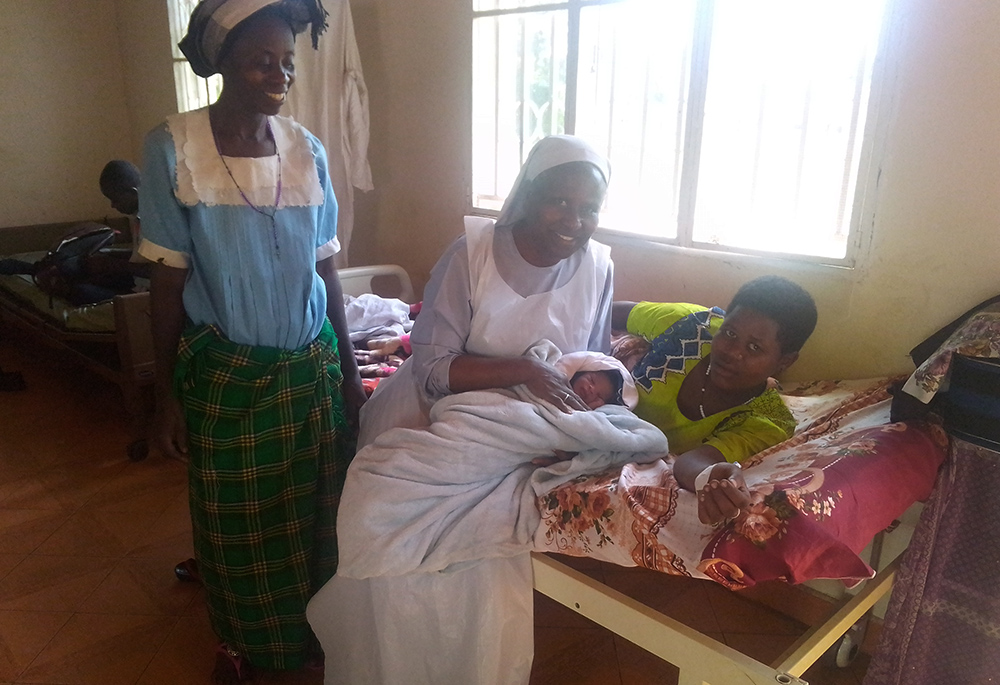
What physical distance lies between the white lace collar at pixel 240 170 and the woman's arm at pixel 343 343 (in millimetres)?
208

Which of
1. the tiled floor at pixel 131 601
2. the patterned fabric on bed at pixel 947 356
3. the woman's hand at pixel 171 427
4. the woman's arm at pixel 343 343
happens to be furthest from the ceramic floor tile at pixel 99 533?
the patterned fabric on bed at pixel 947 356

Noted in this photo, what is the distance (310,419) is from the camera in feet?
5.08

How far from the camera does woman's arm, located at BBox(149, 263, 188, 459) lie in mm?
1369

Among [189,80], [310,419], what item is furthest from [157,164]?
[189,80]

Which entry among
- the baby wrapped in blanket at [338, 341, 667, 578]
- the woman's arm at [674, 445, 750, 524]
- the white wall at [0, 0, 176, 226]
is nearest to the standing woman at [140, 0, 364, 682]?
the baby wrapped in blanket at [338, 341, 667, 578]

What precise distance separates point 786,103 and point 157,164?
5.44 feet

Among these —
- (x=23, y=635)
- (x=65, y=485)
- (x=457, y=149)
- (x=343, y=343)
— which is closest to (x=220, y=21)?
(x=343, y=343)

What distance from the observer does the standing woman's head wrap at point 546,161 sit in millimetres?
1465

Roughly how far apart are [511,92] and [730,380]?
5.93 feet

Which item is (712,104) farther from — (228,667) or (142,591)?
(142,591)

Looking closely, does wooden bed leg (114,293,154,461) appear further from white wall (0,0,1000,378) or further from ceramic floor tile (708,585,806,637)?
ceramic floor tile (708,585,806,637)

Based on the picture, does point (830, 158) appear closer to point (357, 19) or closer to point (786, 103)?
point (786, 103)

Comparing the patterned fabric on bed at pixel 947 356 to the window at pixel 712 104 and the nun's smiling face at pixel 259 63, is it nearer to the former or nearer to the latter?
the window at pixel 712 104

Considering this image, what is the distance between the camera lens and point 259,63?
1.30 meters
